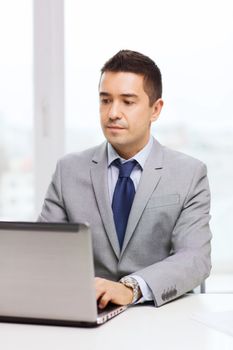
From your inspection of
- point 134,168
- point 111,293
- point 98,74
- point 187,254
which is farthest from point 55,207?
point 98,74

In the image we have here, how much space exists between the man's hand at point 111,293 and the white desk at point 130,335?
0.04 meters

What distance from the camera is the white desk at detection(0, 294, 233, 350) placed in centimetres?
146

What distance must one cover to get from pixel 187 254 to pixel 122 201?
1.12 feet

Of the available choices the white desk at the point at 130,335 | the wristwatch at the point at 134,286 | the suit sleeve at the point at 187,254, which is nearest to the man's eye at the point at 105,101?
the suit sleeve at the point at 187,254

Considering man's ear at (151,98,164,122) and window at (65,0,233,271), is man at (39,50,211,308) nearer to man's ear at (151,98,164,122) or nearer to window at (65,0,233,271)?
man's ear at (151,98,164,122)

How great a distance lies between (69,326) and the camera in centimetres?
158

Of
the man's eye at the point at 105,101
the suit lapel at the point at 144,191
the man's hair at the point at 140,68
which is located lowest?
the suit lapel at the point at 144,191

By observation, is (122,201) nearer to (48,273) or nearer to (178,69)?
(48,273)

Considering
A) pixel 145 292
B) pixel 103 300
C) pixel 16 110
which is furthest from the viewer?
pixel 16 110

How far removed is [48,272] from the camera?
153 cm

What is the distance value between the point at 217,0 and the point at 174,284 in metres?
2.07

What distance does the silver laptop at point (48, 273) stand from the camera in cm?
149

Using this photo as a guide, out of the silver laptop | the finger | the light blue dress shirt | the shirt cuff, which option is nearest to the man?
the light blue dress shirt

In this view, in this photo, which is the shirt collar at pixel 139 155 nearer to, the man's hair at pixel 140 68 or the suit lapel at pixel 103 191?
the suit lapel at pixel 103 191
